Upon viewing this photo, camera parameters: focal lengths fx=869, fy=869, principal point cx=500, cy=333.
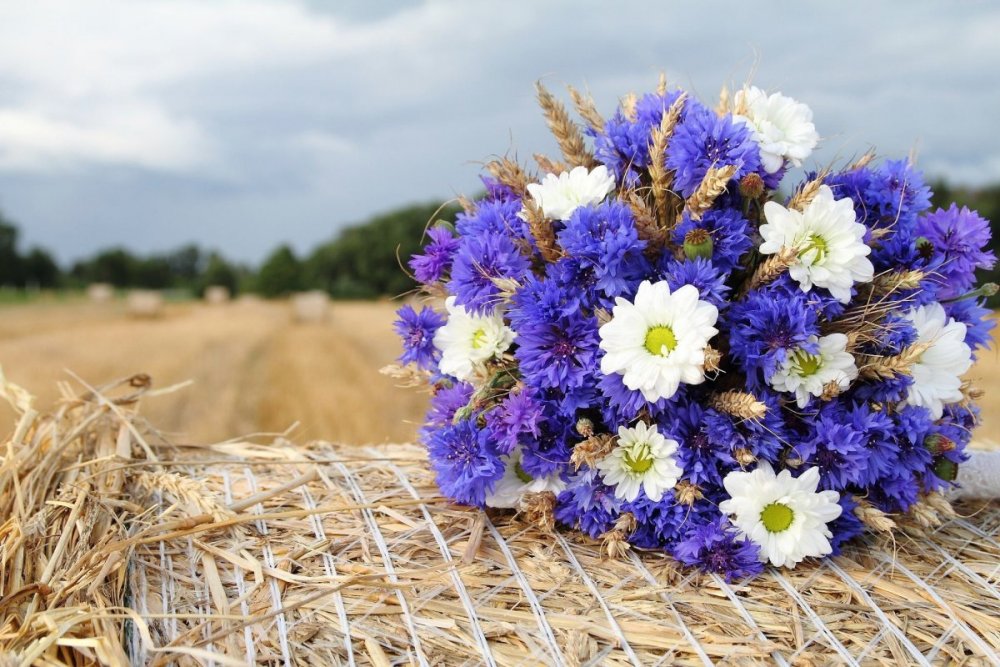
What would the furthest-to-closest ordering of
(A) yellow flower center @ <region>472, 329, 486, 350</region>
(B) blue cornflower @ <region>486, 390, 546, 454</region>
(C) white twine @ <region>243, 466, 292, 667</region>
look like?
(A) yellow flower center @ <region>472, 329, 486, 350</region> < (B) blue cornflower @ <region>486, 390, 546, 454</region> < (C) white twine @ <region>243, 466, 292, 667</region>

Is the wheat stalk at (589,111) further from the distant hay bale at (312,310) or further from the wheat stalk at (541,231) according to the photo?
the distant hay bale at (312,310)

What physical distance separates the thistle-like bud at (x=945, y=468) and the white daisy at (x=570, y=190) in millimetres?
796

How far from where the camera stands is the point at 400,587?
1.38 m

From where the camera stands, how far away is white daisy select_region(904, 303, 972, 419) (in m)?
1.56

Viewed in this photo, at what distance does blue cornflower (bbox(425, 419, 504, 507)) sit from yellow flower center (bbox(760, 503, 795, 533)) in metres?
0.46

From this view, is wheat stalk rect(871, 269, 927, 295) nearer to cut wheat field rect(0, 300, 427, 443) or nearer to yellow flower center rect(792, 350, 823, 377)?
yellow flower center rect(792, 350, 823, 377)

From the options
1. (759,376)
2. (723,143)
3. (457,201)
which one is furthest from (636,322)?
(457,201)

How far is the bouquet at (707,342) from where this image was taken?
142cm

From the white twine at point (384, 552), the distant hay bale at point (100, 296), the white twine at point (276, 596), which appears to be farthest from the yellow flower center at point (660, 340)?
the distant hay bale at point (100, 296)

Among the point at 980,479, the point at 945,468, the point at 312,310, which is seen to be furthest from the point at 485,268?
the point at 312,310

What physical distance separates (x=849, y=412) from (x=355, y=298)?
59.0ft

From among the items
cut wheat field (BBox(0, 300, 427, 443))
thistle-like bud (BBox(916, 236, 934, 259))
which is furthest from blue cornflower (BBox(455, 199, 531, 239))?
cut wheat field (BBox(0, 300, 427, 443))

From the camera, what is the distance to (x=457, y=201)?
1734 mm

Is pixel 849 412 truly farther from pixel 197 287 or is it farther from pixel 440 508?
pixel 197 287
